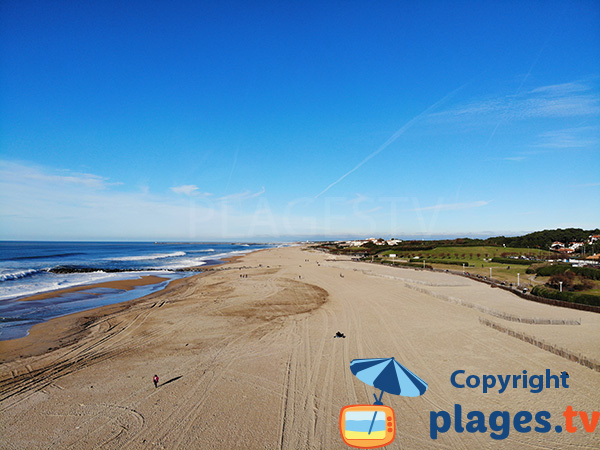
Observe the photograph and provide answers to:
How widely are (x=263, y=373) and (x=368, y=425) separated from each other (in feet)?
20.3

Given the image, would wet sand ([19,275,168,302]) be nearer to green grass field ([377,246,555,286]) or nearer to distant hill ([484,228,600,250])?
green grass field ([377,246,555,286])

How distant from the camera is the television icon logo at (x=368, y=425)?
6062mm

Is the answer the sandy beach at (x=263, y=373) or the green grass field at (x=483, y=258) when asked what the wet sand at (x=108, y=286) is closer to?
the sandy beach at (x=263, y=373)

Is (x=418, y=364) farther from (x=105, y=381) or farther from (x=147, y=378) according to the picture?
(x=105, y=381)

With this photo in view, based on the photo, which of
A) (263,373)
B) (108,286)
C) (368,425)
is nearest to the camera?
(368,425)

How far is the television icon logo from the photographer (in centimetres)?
606

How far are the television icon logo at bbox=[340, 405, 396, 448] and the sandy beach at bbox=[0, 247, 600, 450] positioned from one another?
69.6 inches

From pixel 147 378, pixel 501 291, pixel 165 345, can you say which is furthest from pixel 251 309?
pixel 501 291

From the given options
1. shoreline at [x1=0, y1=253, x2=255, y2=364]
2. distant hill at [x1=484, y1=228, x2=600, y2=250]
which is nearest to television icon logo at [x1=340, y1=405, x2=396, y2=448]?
shoreline at [x1=0, y1=253, x2=255, y2=364]

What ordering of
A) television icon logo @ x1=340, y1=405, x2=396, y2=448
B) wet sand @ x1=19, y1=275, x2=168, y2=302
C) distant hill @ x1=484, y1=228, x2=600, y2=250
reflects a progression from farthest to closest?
distant hill @ x1=484, y1=228, x2=600, y2=250 → wet sand @ x1=19, y1=275, x2=168, y2=302 → television icon logo @ x1=340, y1=405, x2=396, y2=448

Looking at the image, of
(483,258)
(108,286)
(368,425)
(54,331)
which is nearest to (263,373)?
(368,425)

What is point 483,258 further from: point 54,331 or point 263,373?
point 54,331

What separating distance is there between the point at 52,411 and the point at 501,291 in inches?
1183

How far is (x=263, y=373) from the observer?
1134 cm
